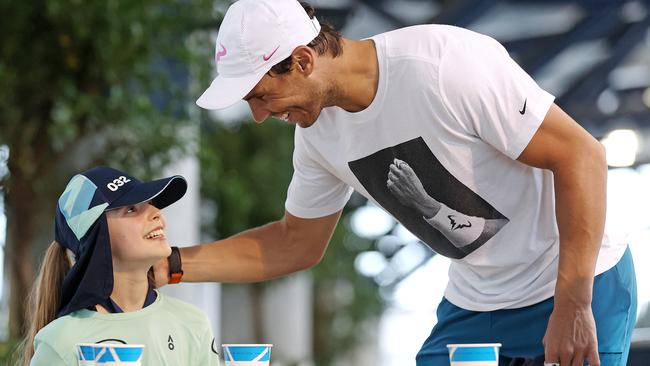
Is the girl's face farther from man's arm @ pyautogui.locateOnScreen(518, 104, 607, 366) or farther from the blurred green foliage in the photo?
the blurred green foliage

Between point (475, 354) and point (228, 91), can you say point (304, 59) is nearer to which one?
point (228, 91)

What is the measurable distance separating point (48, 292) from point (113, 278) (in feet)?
0.70

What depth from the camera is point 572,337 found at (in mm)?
2438

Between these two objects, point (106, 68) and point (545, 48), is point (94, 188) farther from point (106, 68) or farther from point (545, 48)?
point (545, 48)

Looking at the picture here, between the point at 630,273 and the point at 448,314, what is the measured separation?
19.2 inches

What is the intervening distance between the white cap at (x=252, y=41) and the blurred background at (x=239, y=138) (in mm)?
353

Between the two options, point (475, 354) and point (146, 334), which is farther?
point (146, 334)

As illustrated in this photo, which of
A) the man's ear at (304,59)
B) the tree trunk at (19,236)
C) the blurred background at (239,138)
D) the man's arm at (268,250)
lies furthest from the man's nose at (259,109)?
the tree trunk at (19,236)

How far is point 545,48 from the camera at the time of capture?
1512cm

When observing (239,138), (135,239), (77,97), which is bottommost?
(135,239)

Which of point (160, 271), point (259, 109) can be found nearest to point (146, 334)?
point (160, 271)

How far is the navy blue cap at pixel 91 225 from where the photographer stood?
281 centimetres

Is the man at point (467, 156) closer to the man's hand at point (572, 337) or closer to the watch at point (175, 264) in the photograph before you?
the man's hand at point (572, 337)

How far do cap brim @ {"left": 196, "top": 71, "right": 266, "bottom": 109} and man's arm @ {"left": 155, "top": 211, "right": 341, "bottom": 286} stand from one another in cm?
65
